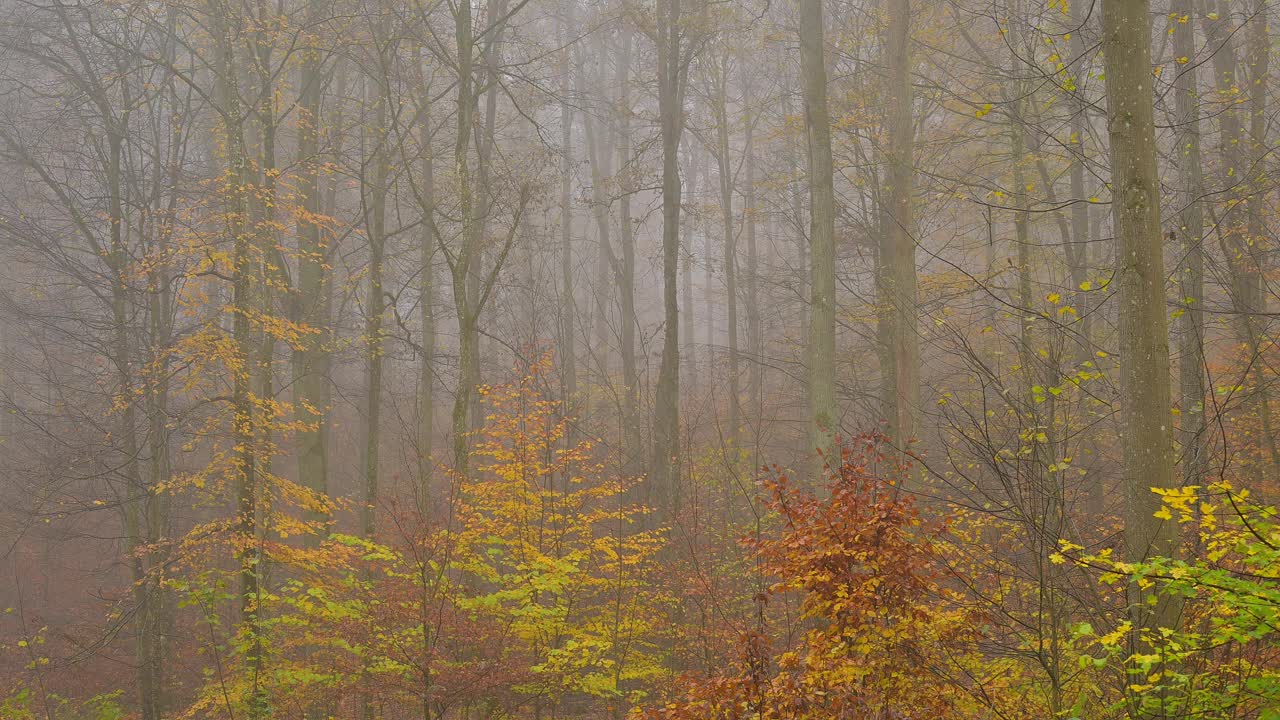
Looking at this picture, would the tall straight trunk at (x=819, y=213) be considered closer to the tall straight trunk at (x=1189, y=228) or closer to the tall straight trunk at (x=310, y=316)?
the tall straight trunk at (x=1189, y=228)

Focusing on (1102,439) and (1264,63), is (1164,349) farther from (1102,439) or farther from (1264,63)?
(1102,439)

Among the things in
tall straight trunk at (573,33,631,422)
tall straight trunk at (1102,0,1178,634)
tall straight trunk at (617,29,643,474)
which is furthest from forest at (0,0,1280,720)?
tall straight trunk at (573,33,631,422)

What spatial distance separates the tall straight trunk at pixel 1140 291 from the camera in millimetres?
4551

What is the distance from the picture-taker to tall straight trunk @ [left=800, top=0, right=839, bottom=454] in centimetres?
980

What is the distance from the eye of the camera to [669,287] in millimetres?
12664

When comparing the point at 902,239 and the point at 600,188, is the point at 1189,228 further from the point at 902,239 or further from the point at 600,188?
the point at 600,188

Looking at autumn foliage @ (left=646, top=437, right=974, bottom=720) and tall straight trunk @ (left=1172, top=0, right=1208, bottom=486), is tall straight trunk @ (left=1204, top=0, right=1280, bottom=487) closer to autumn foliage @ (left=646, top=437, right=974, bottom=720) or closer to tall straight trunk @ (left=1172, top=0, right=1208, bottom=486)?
tall straight trunk @ (left=1172, top=0, right=1208, bottom=486)

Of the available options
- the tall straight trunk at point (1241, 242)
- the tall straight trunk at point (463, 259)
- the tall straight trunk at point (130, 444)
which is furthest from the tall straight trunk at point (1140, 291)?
the tall straight trunk at point (130, 444)

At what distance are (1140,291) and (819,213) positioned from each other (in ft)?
18.5

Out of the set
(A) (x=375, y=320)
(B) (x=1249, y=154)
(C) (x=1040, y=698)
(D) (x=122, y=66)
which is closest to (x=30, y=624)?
(A) (x=375, y=320)

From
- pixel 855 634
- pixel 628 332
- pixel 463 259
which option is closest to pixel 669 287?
pixel 463 259

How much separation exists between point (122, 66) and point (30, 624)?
10328 mm

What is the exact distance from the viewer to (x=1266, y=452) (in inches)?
376

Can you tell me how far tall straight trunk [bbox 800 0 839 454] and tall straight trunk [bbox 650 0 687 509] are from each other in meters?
2.49
